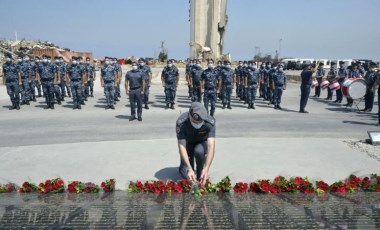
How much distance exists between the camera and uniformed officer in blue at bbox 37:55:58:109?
11.8 metres

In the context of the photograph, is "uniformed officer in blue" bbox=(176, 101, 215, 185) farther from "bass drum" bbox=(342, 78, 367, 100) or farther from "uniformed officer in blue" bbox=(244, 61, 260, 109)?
"bass drum" bbox=(342, 78, 367, 100)

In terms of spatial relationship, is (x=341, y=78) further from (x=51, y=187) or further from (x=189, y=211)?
(x=51, y=187)

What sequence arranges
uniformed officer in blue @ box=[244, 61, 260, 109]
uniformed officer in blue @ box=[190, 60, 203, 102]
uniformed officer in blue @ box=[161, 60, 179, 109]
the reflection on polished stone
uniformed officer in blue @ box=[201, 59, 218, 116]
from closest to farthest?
1. the reflection on polished stone
2. uniformed officer in blue @ box=[201, 59, 218, 116]
3. uniformed officer in blue @ box=[190, 60, 203, 102]
4. uniformed officer in blue @ box=[161, 60, 179, 109]
5. uniformed officer in blue @ box=[244, 61, 260, 109]

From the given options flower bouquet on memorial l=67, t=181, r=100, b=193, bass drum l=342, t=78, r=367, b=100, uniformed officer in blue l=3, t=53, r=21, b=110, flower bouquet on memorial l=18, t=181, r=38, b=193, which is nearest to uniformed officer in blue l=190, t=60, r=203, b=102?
bass drum l=342, t=78, r=367, b=100

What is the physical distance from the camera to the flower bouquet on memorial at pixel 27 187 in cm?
458

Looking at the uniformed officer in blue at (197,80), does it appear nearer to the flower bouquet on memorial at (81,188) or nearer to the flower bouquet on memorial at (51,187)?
the flower bouquet on memorial at (81,188)

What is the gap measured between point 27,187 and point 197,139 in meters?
2.53

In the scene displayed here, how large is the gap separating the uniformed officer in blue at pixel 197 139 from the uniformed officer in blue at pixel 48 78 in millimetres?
8894

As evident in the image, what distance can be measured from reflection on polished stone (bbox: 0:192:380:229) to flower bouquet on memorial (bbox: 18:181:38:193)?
95mm

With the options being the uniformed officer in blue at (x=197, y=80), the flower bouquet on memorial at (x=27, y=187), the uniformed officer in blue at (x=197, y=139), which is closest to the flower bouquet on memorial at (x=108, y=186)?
the flower bouquet on memorial at (x=27, y=187)

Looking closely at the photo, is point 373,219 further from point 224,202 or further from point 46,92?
point 46,92

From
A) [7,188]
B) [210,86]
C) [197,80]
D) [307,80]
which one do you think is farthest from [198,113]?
[307,80]

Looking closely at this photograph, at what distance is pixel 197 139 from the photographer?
4.63m

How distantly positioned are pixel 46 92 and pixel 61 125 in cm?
333
